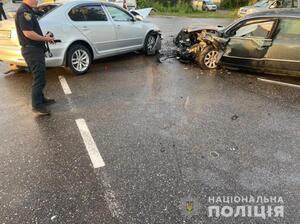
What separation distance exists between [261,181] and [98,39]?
5.23 m

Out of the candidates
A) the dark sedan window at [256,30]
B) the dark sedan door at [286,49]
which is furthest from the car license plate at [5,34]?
the dark sedan door at [286,49]

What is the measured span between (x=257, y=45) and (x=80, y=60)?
165 inches

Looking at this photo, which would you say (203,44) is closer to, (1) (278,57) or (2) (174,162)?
(1) (278,57)

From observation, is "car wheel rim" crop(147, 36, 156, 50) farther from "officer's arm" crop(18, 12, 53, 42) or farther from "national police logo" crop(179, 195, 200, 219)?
"national police logo" crop(179, 195, 200, 219)

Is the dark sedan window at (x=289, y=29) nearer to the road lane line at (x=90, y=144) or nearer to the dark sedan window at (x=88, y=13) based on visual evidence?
the dark sedan window at (x=88, y=13)

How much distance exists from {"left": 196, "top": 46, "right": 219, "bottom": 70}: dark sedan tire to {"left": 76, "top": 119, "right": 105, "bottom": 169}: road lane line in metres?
4.02

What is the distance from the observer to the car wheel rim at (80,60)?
640cm

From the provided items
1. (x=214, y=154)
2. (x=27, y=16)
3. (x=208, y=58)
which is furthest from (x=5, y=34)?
(x=214, y=154)

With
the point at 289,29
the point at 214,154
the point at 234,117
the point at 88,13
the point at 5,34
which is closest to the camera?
the point at 214,154

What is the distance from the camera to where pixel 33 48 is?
4.32m

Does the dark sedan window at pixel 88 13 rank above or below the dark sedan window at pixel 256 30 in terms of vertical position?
above

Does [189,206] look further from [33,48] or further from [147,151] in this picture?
[33,48]

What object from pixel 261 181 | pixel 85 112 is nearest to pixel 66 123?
pixel 85 112

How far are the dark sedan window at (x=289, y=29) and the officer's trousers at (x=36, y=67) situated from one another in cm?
505
